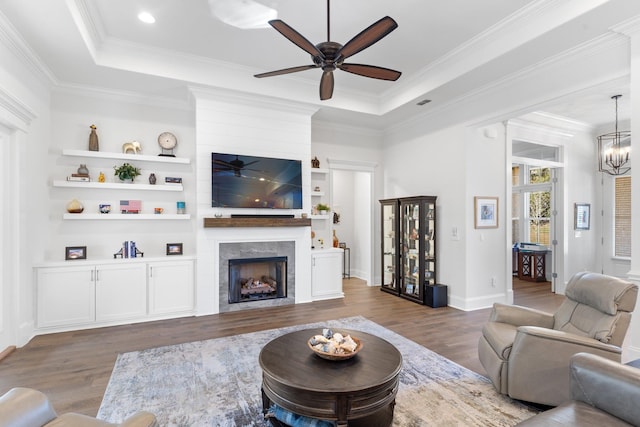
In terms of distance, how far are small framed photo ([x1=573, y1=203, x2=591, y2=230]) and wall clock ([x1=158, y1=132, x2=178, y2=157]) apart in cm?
738

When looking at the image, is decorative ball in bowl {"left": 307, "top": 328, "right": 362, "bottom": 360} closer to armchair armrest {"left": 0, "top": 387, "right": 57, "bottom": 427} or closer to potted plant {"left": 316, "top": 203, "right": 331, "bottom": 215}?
armchair armrest {"left": 0, "top": 387, "right": 57, "bottom": 427}

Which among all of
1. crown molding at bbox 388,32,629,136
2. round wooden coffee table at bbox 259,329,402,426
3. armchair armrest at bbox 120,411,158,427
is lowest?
round wooden coffee table at bbox 259,329,402,426

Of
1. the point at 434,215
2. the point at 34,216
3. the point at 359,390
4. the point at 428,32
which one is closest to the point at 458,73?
A: the point at 428,32

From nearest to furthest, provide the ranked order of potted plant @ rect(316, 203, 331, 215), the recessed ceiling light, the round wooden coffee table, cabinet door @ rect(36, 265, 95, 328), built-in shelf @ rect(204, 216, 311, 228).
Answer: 1. the round wooden coffee table
2. the recessed ceiling light
3. cabinet door @ rect(36, 265, 95, 328)
4. built-in shelf @ rect(204, 216, 311, 228)
5. potted plant @ rect(316, 203, 331, 215)

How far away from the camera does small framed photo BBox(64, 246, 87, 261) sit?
14.4ft

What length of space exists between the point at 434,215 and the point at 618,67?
294 centimetres

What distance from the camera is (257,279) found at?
17.6 feet

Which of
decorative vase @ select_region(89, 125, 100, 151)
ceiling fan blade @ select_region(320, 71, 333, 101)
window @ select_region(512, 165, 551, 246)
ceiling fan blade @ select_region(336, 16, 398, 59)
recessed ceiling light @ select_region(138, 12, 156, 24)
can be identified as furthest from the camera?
window @ select_region(512, 165, 551, 246)

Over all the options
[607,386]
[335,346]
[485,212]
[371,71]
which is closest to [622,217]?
[485,212]

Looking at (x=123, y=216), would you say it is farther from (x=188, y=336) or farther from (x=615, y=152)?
(x=615, y=152)

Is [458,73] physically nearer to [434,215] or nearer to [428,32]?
[428,32]

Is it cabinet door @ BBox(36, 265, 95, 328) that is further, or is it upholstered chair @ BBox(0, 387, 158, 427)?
cabinet door @ BBox(36, 265, 95, 328)

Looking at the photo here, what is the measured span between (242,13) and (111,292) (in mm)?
3754

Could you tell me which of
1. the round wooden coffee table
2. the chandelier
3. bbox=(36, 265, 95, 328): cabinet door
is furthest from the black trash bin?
bbox=(36, 265, 95, 328): cabinet door
